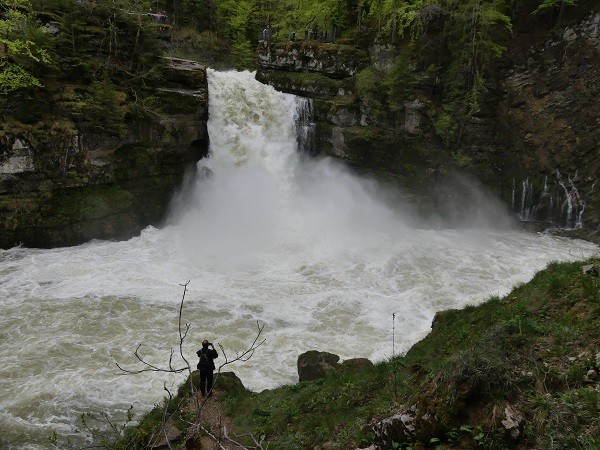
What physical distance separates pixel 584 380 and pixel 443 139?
64.0 feet

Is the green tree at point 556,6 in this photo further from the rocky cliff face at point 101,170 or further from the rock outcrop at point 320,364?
the rock outcrop at point 320,364

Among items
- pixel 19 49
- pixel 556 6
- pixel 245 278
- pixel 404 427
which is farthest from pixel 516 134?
pixel 19 49

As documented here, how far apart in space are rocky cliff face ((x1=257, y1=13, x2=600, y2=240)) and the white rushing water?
1537 millimetres

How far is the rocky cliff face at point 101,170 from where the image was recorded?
16719 millimetres

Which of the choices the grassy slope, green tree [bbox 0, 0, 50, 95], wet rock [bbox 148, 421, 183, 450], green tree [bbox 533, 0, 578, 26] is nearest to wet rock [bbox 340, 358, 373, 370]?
the grassy slope

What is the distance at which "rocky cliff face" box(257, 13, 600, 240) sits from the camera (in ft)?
68.6

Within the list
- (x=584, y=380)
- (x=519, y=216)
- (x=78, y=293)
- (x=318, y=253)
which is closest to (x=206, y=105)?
(x=318, y=253)

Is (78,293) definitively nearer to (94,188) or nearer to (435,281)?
(94,188)

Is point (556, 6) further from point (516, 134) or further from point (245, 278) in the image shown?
point (245, 278)

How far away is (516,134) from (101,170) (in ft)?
64.7

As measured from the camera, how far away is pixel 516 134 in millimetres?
22344

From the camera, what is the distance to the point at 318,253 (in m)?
18.1

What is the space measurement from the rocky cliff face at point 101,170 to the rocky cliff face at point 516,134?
7.22 metres

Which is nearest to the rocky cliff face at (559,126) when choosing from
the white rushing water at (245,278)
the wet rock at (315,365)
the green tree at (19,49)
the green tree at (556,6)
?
the green tree at (556,6)
